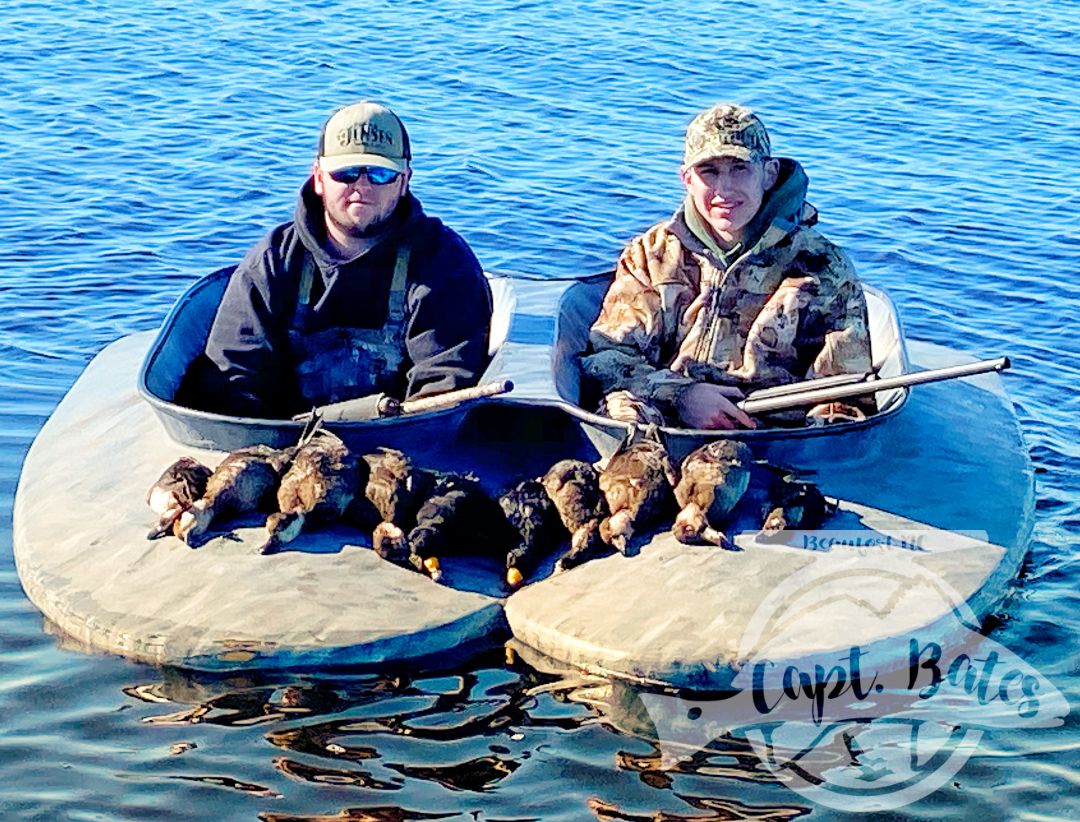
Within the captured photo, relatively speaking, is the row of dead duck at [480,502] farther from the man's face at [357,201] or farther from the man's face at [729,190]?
the man's face at [729,190]

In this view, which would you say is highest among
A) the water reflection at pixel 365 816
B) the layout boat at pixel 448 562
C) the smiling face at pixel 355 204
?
the smiling face at pixel 355 204

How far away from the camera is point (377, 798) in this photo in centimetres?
576

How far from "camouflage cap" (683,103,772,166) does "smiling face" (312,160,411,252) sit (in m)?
1.21

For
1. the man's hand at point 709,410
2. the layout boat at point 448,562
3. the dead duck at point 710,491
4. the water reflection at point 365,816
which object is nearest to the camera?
the water reflection at point 365,816

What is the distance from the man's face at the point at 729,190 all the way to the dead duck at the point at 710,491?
3.79 ft

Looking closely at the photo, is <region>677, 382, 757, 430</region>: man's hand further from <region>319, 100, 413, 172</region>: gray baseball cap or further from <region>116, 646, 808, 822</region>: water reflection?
<region>319, 100, 413, 172</region>: gray baseball cap

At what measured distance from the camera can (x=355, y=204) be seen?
7.26 meters

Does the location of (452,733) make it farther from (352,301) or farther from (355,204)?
(355,204)

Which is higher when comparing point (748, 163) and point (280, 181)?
point (748, 163)

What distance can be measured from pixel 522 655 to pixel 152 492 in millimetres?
1679

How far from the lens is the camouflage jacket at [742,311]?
24.7ft

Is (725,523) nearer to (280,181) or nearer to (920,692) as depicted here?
(920,692)

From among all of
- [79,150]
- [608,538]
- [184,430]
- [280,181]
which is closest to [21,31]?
[79,150]

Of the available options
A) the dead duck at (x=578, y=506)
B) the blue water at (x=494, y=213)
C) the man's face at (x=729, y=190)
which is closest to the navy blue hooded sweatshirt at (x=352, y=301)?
the dead duck at (x=578, y=506)
